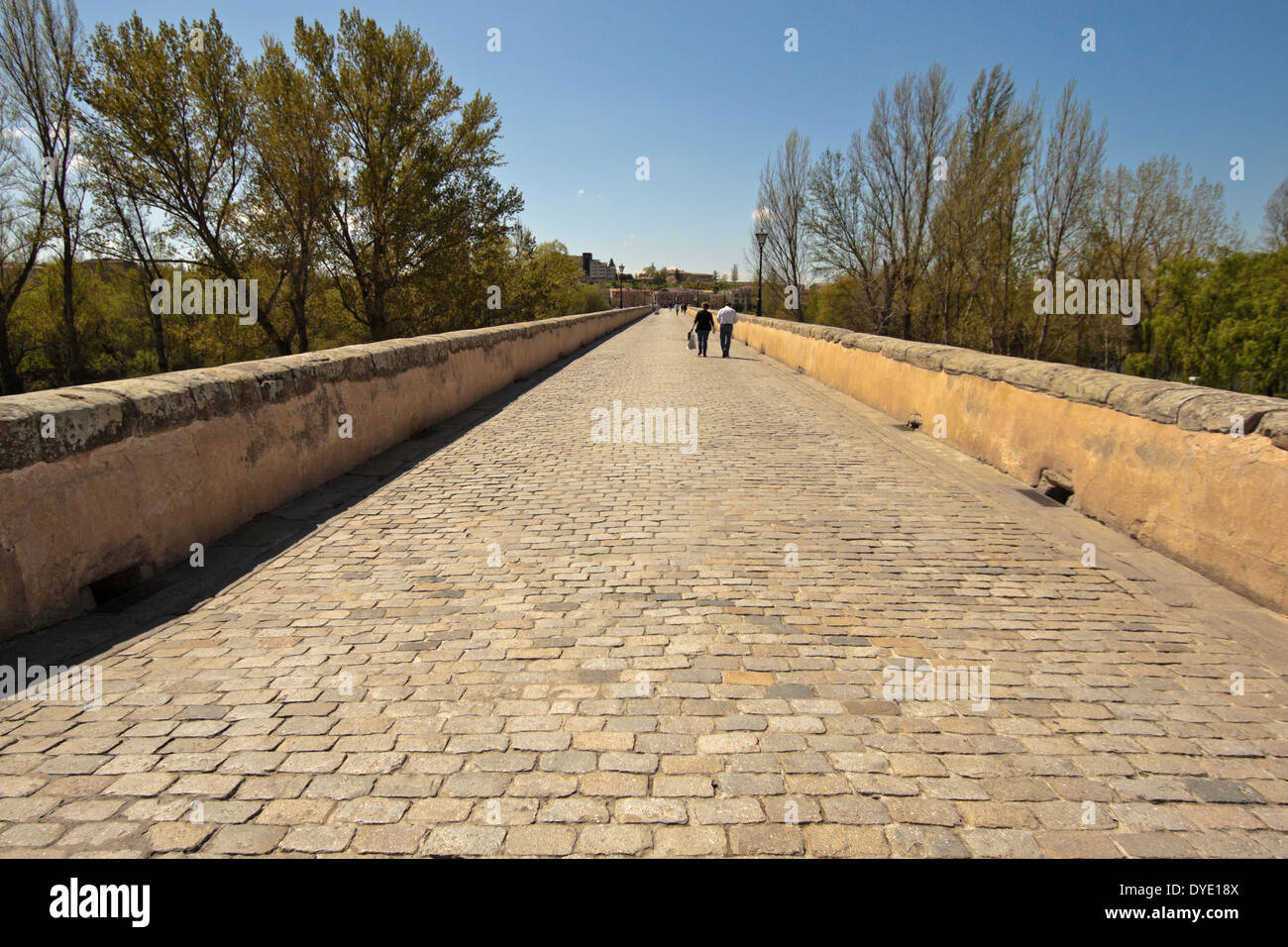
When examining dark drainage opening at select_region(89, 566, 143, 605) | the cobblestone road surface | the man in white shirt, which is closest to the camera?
the cobblestone road surface

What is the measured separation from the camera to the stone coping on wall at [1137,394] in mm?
3939

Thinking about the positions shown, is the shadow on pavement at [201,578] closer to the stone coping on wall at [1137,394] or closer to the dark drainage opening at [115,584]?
the dark drainage opening at [115,584]

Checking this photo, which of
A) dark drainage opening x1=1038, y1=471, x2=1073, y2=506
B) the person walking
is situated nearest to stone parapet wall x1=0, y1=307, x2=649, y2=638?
dark drainage opening x1=1038, y1=471, x2=1073, y2=506

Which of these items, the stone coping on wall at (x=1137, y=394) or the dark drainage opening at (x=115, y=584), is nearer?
the dark drainage opening at (x=115, y=584)

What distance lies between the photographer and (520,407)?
1138 cm

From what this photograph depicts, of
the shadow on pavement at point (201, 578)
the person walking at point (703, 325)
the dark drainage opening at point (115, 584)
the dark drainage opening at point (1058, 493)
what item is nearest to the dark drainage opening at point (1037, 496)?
the dark drainage opening at point (1058, 493)

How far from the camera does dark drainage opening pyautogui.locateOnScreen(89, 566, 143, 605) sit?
3.81 metres

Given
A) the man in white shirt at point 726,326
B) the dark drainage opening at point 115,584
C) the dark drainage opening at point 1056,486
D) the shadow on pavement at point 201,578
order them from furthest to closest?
1. the man in white shirt at point 726,326
2. the dark drainage opening at point 1056,486
3. the dark drainage opening at point 115,584
4. the shadow on pavement at point 201,578

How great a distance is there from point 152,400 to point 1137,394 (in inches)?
270

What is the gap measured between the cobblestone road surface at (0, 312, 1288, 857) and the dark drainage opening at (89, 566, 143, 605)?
0.16m

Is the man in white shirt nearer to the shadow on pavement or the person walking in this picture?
the person walking

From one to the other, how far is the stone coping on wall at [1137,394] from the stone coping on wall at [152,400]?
671 cm
